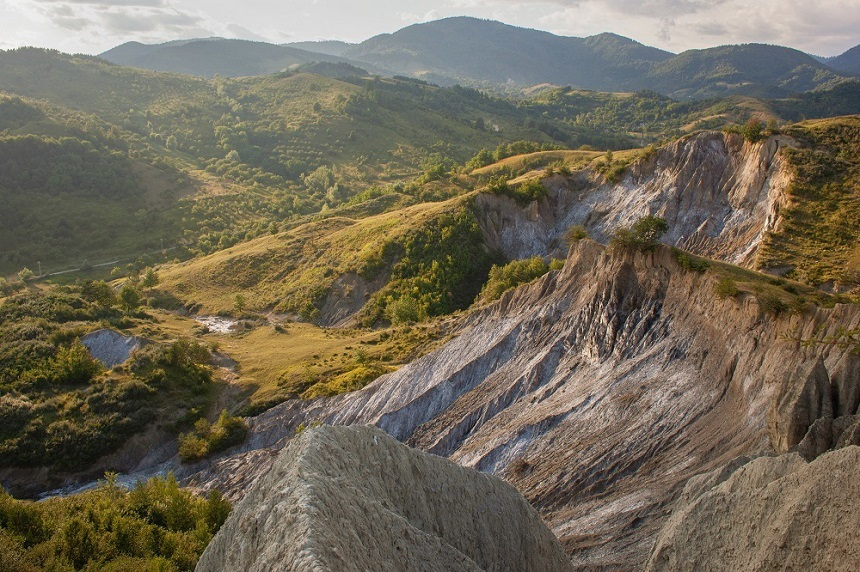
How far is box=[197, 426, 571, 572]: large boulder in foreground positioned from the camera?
924 cm

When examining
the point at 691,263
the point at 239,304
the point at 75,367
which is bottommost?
the point at 239,304

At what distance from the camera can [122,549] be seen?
18578mm

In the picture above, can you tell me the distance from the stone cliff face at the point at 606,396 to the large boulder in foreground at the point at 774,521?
13.1ft

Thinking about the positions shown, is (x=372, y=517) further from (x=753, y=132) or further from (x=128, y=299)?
(x=753, y=132)

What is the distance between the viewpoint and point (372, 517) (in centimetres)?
1060

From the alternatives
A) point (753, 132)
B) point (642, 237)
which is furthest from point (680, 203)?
point (642, 237)

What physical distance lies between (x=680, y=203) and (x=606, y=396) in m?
37.1

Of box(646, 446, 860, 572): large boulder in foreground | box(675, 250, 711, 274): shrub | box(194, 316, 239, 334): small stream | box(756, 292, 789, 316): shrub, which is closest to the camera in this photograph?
box(646, 446, 860, 572): large boulder in foreground

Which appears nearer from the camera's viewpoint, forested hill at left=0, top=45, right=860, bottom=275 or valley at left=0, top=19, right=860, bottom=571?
valley at left=0, top=19, right=860, bottom=571

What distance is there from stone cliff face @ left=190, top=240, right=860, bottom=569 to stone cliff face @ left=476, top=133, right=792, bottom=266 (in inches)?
824

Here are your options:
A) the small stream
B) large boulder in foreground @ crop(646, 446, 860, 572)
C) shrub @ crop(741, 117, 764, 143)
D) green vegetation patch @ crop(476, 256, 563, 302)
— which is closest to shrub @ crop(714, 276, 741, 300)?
large boulder in foreground @ crop(646, 446, 860, 572)

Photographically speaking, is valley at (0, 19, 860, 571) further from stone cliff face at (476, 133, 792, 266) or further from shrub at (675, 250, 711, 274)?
stone cliff face at (476, 133, 792, 266)

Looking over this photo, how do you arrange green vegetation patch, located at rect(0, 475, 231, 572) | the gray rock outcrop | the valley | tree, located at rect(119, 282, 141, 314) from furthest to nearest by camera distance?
tree, located at rect(119, 282, 141, 314), the gray rock outcrop, green vegetation patch, located at rect(0, 475, 231, 572), the valley

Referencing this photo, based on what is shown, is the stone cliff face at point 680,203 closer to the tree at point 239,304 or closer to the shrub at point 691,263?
the shrub at point 691,263
